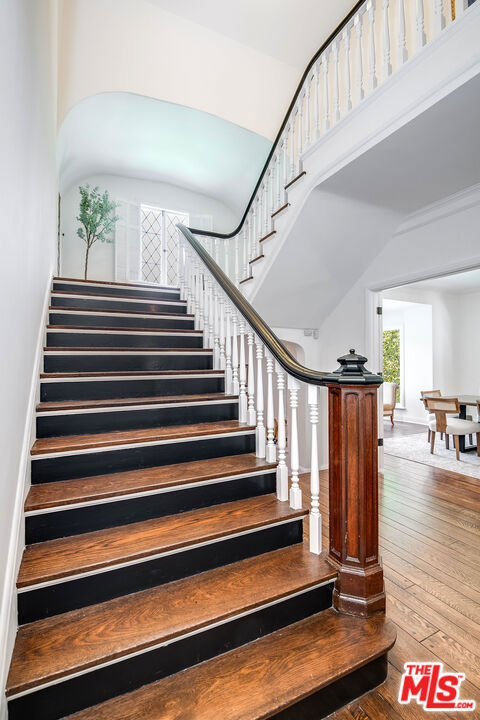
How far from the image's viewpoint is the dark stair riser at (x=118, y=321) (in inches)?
108

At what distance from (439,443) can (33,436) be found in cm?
591

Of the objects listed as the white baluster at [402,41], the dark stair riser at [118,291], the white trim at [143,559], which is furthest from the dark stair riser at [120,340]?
the white baluster at [402,41]

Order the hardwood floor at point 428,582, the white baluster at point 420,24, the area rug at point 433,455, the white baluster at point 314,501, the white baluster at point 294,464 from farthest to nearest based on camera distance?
the area rug at point 433,455, the white baluster at point 420,24, the white baluster at point 294,464, the white baluster at point 314,501, the hardwood floor at point 428,582

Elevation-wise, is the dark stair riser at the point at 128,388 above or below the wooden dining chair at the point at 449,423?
above

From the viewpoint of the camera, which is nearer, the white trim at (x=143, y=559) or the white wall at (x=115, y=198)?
the white trim at (x=143, y=559)

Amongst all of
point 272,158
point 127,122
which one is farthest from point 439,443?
point 127,122

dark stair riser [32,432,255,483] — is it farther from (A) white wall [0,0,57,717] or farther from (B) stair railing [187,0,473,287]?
(B) stair railing [187,0,473,287]

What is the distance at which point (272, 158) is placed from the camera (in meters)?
3.54

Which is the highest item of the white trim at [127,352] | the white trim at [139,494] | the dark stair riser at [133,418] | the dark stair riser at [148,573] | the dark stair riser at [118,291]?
the dark stair riser at [118,291]

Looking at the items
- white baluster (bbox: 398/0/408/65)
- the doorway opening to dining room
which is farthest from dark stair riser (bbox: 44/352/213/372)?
the doorway opening to dining room

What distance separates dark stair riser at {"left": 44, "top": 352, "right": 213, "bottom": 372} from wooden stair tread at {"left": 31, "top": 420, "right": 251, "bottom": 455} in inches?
23.9

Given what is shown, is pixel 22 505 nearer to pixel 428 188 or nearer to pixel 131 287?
pixel 131 287

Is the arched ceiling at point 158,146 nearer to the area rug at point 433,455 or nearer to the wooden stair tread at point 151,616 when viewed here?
the wooden stair tread at point 151,616

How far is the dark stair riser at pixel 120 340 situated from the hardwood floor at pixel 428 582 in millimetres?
1868
